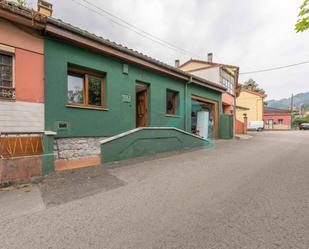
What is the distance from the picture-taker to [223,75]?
19.8m

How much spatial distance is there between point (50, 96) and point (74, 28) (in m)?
2.36

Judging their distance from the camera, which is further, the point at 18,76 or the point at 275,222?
the point at 18,76

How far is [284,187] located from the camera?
4.59 metres

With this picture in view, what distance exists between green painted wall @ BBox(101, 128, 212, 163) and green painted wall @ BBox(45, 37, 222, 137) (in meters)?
0.80

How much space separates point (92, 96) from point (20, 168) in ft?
11.7

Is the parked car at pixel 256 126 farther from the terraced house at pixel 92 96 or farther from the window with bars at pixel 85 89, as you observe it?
the window with bars at pixel 85 89

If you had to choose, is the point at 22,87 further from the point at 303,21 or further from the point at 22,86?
the point at 303,21

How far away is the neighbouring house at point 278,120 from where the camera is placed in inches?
1761

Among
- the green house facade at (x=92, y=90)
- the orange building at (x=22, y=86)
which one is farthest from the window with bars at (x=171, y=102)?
the orange building at (x=22, y=86)

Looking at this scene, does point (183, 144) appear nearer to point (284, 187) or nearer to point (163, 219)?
point (284, 187)

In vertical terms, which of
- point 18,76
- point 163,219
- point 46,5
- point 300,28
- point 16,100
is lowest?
point 163,219

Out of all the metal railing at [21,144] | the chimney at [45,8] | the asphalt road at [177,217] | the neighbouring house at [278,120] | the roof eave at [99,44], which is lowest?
the asphalt road at [177,217]

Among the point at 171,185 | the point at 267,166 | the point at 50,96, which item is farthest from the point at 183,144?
the point at 50,96

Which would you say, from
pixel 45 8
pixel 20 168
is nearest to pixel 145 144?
pixel 20 168
